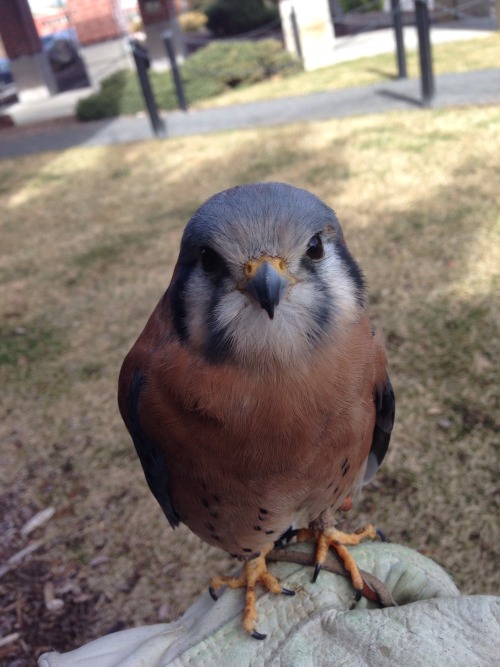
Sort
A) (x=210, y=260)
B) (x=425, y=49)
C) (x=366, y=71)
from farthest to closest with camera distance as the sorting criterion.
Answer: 1. (x=366, y=71)
2. (x=425, y=49)
3. (x=210, y=260)

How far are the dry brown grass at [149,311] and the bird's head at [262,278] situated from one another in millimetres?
1636

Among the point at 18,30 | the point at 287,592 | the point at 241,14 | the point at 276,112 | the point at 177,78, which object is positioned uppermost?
the point at 18,30

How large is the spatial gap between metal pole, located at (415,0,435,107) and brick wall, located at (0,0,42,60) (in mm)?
12492

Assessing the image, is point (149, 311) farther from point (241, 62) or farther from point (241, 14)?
point (241, 14)

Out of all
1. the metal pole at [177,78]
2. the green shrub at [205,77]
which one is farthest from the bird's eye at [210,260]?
the green shrub at [205,77]

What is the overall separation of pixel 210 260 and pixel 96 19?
16.6 meters

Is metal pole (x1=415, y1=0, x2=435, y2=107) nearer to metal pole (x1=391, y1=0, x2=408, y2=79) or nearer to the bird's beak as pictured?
metal pole (x1=391, y1=0, x2=408, y2=79)

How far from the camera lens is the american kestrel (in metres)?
1.40

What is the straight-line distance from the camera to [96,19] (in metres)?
15.5

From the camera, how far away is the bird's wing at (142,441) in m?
1.73

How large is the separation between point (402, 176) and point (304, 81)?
7055mm

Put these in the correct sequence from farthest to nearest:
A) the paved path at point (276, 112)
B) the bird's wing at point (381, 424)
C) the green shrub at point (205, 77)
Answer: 1. the green shrub at point (205, 77)
2. the paved path at point (276, 112)
3. the bird's wing at point (381, 424)

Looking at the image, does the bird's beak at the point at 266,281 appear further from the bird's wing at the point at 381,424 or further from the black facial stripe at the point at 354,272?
the bird's wing at the point at 381,424

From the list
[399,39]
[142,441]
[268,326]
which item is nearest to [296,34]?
[399,39]
